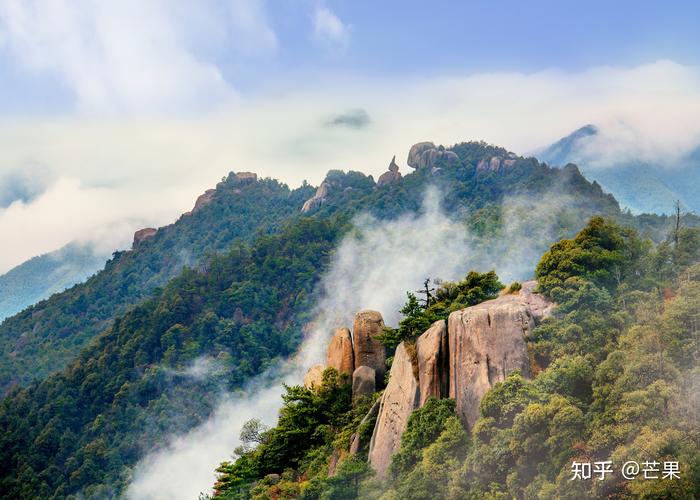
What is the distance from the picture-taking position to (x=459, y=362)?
27.6 metres

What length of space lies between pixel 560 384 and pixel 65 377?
70.4 meters

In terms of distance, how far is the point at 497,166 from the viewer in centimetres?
12600

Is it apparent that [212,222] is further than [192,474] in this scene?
Yes

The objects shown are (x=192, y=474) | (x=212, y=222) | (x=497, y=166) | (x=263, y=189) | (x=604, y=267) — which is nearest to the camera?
(x=604, y=267)

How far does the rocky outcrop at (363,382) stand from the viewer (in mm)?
34719

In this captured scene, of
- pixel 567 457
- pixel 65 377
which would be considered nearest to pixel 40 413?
pixel 65 377

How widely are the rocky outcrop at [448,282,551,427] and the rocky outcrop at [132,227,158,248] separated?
122 m

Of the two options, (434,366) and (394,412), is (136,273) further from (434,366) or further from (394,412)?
(434,366)

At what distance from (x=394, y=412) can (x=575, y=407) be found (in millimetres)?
8191

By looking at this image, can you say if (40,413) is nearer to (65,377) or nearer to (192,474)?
(65,377)

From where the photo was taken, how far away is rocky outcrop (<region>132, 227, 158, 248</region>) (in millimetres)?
143375

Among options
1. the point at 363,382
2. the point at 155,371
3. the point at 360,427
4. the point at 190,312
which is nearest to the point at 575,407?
the point at 360,427

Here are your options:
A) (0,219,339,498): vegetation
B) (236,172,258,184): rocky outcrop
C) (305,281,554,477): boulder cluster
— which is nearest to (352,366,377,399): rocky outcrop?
(305,281,554,477): boulder cluster

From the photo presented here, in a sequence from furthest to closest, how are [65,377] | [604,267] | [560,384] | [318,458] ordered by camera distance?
[65,377] < [318,458] < [604,267] < [560,384]
